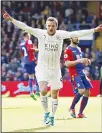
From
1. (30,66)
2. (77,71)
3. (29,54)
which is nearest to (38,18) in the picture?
(30,66)

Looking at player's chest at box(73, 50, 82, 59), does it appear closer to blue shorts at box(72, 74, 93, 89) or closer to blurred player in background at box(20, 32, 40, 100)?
blue shorts at box(72, 74, 93, 89)

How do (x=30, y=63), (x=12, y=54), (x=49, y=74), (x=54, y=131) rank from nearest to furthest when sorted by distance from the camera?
(x=54, y=131)
(x=49, y=74)
(x=30, y=63)
(x=12, y=54)

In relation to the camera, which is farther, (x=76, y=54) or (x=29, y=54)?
(x=29, y=54)

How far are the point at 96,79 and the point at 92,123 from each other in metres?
14.5

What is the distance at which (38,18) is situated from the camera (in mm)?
30359

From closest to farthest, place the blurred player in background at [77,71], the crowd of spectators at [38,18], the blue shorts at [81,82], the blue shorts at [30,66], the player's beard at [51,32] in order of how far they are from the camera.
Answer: the player's beard at [51,32] → the blurred player in background at [77,71] → the blue shorts at [81,82] → the blue shorts at [30,66] → the crowd of spectators at [38,18]

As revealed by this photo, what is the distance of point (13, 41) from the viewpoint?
28797 millimetres

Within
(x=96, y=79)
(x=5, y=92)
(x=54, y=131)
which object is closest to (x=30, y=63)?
(x=5, y=92)

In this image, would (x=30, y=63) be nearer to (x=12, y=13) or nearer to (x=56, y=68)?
(x=56, y=68)

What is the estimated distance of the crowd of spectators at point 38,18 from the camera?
27873mm

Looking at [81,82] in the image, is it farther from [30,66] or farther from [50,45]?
[30,66]

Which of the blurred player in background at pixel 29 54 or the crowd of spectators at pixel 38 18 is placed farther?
the crowd of spectators at pixel 38 18

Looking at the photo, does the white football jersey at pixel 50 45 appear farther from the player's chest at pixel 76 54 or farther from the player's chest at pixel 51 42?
the player's chest at pixel 76 54

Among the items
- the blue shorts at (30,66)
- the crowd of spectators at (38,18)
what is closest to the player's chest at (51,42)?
the blue shorts at (30,66)
